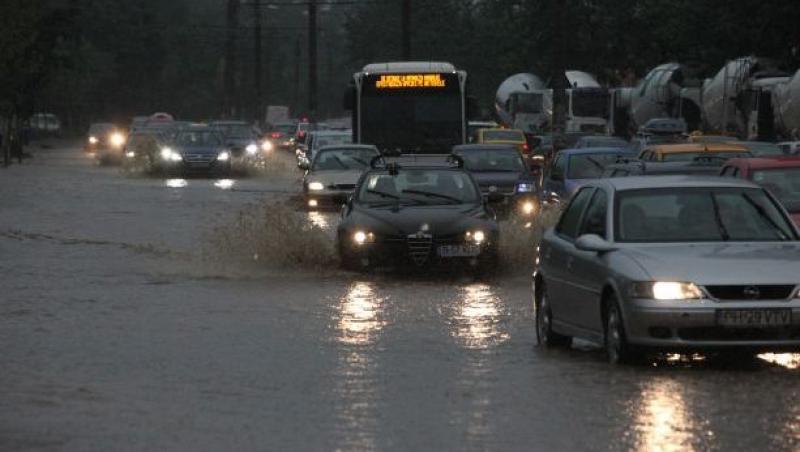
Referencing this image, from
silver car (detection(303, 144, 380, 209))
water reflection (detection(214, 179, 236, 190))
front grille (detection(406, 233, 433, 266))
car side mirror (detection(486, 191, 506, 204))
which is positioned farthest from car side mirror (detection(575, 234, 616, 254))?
water reflection (detection(214, 179, 236, 190))

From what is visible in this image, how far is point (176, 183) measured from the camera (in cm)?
5859

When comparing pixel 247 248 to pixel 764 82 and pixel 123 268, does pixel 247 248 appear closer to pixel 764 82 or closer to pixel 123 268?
pixel 123 268

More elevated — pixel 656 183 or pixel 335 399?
pixel 656 183

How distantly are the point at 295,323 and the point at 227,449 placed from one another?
770 cm

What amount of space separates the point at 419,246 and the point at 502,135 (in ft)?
118

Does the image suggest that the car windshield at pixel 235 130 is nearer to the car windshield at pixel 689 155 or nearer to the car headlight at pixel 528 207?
the car headlight at pixel 528 207

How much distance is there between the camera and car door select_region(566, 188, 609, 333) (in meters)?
14.4

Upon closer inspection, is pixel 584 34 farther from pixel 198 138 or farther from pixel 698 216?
pixel 698 216

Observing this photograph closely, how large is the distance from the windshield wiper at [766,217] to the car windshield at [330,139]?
38032 mm

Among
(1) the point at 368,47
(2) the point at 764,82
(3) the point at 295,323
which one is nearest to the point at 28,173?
(2) the point at 764,82

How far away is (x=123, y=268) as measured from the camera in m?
25.8

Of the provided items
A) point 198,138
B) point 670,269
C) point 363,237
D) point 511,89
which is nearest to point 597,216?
point 670,269

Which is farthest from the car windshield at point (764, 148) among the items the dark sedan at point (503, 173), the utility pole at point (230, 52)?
the utility pole at point (230, 52)

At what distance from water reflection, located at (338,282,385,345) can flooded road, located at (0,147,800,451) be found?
3cm
